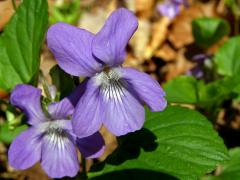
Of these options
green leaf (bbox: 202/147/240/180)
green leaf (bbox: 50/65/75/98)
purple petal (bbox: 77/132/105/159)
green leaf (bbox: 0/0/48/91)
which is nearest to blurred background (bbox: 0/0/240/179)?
green leaf (bbox: 202/147/240/180)

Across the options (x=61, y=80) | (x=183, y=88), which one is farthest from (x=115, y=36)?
(x=183, y=88)

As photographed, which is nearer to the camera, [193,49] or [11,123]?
[11,123]

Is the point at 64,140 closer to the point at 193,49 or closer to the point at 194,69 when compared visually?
the point at 194,69

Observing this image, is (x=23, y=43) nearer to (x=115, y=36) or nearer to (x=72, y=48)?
(x=72, y=48)

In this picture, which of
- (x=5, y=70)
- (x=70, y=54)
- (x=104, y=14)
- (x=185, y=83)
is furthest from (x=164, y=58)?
(x=70, y=54)

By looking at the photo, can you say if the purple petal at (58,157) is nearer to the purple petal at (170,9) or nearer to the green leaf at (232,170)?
the green leaf at (232,170)
